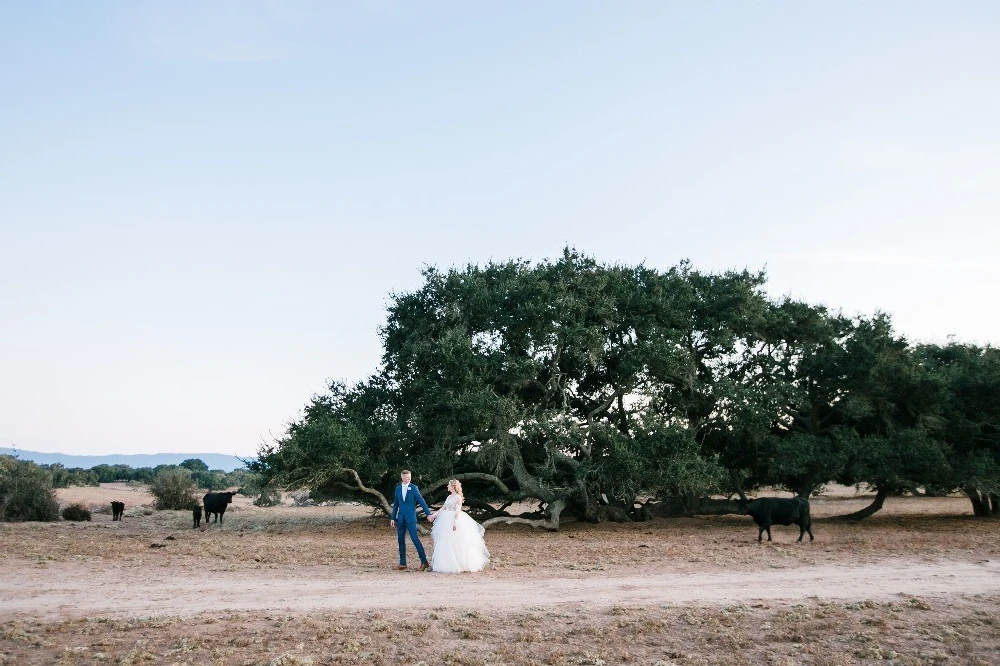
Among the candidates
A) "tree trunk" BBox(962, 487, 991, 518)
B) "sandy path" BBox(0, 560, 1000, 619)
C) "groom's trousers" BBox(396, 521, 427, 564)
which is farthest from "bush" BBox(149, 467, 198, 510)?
"tree trunk" BBox(962, 487, 991, 518)

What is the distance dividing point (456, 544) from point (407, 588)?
210 cm

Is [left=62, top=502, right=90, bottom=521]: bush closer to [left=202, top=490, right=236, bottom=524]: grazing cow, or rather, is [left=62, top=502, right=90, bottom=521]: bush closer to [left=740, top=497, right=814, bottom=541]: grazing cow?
[left=202, top=490, right=236, bottom=524]: grazing cow

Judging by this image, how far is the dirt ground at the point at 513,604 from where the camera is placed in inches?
320

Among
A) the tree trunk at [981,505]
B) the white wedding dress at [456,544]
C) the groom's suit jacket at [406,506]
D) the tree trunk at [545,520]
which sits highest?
the groom's suit jacket at [406,506]

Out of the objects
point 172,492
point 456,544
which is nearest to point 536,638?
point 456,544

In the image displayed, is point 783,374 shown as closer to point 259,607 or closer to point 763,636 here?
point 763,636

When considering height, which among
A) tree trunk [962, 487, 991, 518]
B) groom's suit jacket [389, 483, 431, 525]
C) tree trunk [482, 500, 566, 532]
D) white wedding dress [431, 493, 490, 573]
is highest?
groom's suit jacket [389, 483, 431, 525]

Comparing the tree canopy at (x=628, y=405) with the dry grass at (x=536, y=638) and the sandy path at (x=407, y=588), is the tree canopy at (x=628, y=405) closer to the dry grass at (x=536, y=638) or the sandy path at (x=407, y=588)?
the sandy path at (x=407, y=588)

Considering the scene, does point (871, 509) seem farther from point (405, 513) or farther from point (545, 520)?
point (405, 513)

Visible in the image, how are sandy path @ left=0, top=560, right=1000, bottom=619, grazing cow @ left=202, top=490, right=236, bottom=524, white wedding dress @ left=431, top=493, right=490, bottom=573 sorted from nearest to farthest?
sandy path @ left=0, top=560, right=1000, bottom=619
white wedding dress @ left=431, top=493, right=490, bottom=573
grazing cow @ left=202, top=490, right=236, bottom=524

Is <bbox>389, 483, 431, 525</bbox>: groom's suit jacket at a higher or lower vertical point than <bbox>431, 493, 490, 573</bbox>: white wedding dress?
higher

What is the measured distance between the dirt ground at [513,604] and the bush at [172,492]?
17.5 m

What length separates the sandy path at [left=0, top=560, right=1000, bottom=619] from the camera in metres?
10.3

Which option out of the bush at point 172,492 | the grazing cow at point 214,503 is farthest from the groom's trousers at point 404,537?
A: the bush at point 172,492
